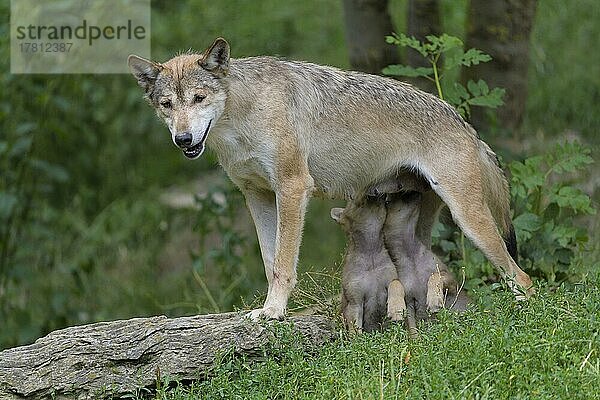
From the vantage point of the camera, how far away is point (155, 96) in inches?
275

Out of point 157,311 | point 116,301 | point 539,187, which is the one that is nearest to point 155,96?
point 539,187

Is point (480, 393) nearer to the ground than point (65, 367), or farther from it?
farther from it

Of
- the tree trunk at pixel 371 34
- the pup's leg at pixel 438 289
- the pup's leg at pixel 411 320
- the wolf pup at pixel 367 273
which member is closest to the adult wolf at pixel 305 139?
the wolf pup at pixel 367 273

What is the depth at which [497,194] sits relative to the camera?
7.84m

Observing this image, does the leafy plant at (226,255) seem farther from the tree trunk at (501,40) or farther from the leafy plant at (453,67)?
the leafy plant at (453,67)

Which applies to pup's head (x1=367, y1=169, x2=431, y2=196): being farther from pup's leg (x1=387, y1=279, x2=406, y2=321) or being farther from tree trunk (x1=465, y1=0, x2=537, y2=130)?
tree trunk (x1=465, y1=0, x2=537, y2=130)

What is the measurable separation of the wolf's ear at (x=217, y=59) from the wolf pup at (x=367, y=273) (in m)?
1.41

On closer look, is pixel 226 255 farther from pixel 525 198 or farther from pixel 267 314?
pixel 267 314

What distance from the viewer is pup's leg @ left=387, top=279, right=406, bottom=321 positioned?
275 inches

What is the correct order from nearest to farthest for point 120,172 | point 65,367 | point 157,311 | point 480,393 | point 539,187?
1. point 480,393
2. point 65,367
3. point 539,187
4. point 157,311
5. point 120,172

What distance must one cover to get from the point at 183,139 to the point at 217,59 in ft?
2.30

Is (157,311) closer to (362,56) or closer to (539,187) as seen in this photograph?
(362,56)

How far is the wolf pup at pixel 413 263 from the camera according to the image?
7320 millimetres

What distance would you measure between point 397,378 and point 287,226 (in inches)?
62.8
